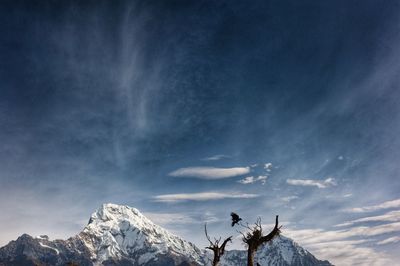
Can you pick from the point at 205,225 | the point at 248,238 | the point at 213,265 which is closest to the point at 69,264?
the point at 213,265

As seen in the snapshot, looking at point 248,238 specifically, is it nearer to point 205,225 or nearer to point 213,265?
point 205,225

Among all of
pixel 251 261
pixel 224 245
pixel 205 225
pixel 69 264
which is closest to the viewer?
pixel 251 261

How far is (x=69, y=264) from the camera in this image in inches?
2470

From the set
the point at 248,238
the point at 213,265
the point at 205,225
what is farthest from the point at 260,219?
the point at 213,265

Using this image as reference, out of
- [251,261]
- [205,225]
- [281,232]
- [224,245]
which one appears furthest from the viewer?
[224,245]

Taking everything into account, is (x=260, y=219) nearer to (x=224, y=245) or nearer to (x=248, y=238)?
(x=248, y=238)

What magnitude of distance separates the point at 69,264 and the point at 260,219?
47664 mm

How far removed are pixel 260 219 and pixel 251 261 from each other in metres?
2.99

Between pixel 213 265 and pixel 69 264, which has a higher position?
pixel 69 264

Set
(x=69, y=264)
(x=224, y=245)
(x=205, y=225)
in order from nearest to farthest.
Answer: (x=205, y=225), (x=224, y=245), (x=69, y=264)

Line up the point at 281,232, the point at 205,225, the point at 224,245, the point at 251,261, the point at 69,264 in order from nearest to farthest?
the point at 251,261 → the point at 281,232 → the point at 205,225 → the point at 224,245 → the point at 69,264

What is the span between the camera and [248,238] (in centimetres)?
2731

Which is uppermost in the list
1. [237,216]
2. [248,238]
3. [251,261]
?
[237,216]

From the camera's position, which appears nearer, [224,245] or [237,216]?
[237,216]
